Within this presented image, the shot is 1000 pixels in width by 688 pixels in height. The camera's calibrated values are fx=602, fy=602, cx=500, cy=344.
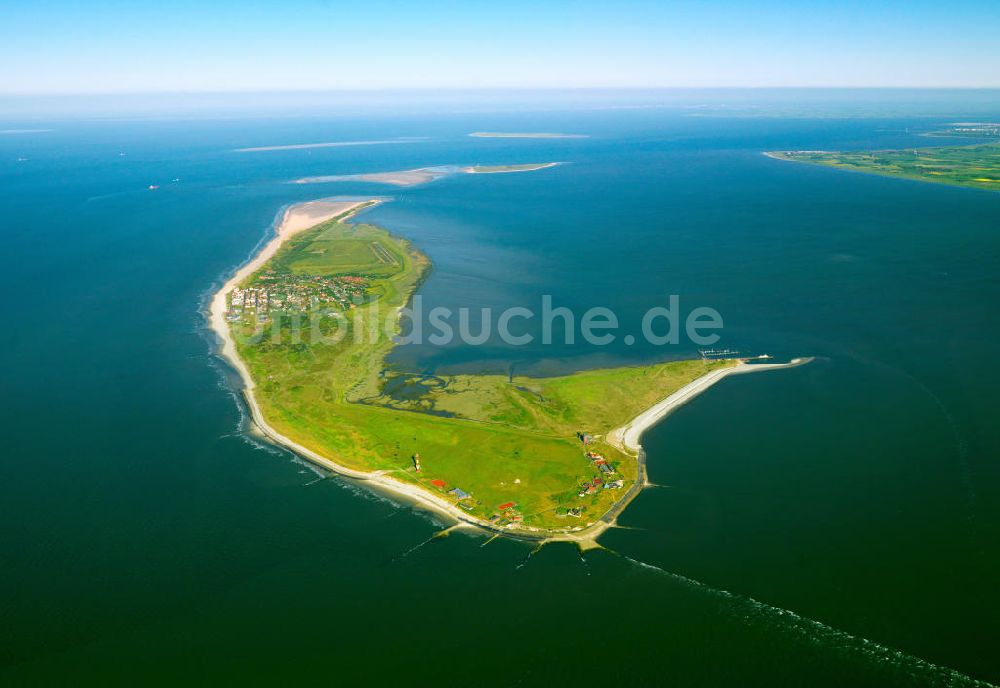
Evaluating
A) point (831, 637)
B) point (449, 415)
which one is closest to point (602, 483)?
point (449, 415)

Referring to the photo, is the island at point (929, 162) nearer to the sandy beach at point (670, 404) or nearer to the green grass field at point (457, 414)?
the sandy beach at point (670, 404)

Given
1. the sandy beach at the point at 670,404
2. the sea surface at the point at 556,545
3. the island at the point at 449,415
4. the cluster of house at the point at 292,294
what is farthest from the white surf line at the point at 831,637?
the cluster of house at the point at 292,294

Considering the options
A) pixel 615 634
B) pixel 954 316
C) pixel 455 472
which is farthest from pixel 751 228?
pixel 615 634

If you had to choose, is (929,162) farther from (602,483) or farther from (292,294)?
(602,483)

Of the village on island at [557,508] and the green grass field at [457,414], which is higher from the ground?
the green grass field at [457,414]

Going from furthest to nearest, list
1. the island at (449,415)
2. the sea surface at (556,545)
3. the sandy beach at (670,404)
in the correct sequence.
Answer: the sandy beach at (670,404) < the island at (449,415) < the sea surface at (556,545)

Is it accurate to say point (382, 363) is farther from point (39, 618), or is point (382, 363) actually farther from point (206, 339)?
point (39, 618)

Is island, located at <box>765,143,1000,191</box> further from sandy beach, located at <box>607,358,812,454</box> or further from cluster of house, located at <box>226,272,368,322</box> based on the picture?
cluster of house, located at <box>226,272,368,322</box>

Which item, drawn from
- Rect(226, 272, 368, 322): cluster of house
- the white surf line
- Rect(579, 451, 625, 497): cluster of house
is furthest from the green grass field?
the white surf line
